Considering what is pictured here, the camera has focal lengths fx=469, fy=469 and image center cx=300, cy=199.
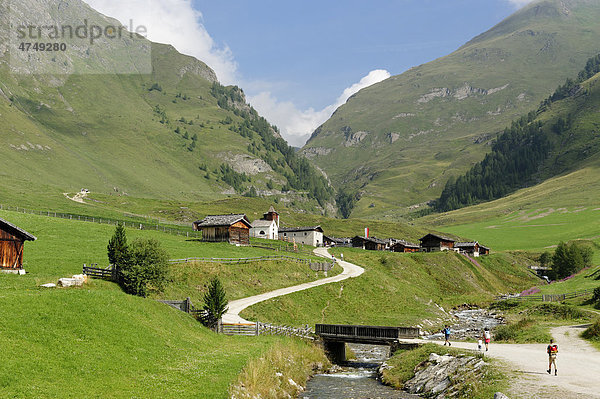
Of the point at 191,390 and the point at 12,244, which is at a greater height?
the point at 12,244

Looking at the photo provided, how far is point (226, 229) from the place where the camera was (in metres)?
102

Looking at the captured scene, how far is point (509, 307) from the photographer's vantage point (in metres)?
79.6

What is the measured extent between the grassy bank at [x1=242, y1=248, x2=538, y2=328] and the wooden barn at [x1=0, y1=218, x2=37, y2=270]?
24.3 metres

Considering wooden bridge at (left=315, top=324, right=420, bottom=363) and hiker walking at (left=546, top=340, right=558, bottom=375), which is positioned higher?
hiker walking at (left=546, top=340, right=558, bottom=375)

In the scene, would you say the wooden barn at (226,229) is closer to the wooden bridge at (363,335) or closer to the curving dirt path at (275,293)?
the curving dirt path at (275,293)

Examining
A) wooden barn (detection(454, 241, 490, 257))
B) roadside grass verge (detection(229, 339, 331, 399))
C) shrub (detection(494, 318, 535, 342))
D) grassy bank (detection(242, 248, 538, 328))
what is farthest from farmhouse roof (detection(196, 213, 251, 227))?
wooden barn (detection(454, 241, 490, 257))

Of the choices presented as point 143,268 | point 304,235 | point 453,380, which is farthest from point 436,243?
point 453,380

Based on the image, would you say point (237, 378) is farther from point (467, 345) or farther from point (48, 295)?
point (467, 345)

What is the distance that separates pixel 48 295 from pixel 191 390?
14033 millimetres

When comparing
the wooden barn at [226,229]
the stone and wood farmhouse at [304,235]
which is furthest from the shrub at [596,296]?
the stone and wood farmhouse at [304,235]

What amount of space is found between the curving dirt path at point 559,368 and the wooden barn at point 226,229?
2491 inches

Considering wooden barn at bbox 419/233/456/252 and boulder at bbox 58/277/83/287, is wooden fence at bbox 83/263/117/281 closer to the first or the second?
boulder at bbox 58/277/83/287

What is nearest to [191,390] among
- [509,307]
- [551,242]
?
[509,307]

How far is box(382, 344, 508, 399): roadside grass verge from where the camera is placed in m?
28.6
